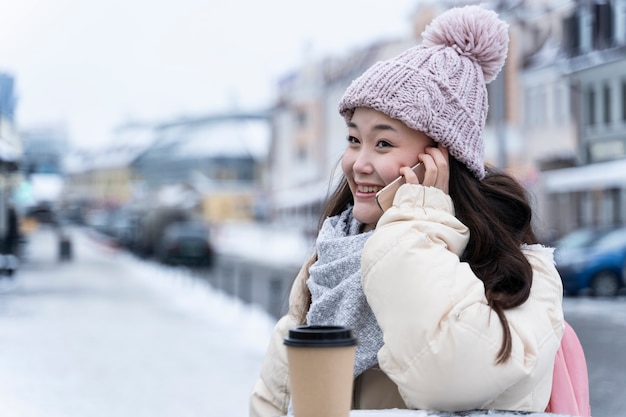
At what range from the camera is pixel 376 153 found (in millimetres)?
2174

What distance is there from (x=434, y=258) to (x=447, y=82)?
0.48 m

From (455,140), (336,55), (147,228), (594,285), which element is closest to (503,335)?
(455,140)

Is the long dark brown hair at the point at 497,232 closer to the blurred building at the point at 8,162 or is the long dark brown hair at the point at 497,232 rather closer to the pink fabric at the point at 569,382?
the pink fabric at the point at 569,382

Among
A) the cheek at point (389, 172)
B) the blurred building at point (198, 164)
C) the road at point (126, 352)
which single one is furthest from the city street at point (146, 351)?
the blurred building at point (198, 164)

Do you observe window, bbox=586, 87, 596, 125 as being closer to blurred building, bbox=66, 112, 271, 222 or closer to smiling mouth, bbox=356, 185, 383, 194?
smiling mouth, bbox=356, 185, 383, 194

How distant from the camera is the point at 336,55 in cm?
6112

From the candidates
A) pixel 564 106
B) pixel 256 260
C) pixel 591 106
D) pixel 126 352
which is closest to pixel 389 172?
pixel 126 352

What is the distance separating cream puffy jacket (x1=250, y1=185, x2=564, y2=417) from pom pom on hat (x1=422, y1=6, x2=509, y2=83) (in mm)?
409

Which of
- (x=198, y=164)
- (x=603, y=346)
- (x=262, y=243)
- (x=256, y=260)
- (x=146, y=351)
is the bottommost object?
(x=262, y=243)

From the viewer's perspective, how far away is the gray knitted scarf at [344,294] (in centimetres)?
208

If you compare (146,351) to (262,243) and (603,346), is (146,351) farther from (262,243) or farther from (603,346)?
(262,243)

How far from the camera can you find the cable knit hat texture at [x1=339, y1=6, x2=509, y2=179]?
2.16 m

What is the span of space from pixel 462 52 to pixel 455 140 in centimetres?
23

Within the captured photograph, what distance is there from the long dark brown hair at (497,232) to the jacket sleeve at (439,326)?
0.03m
